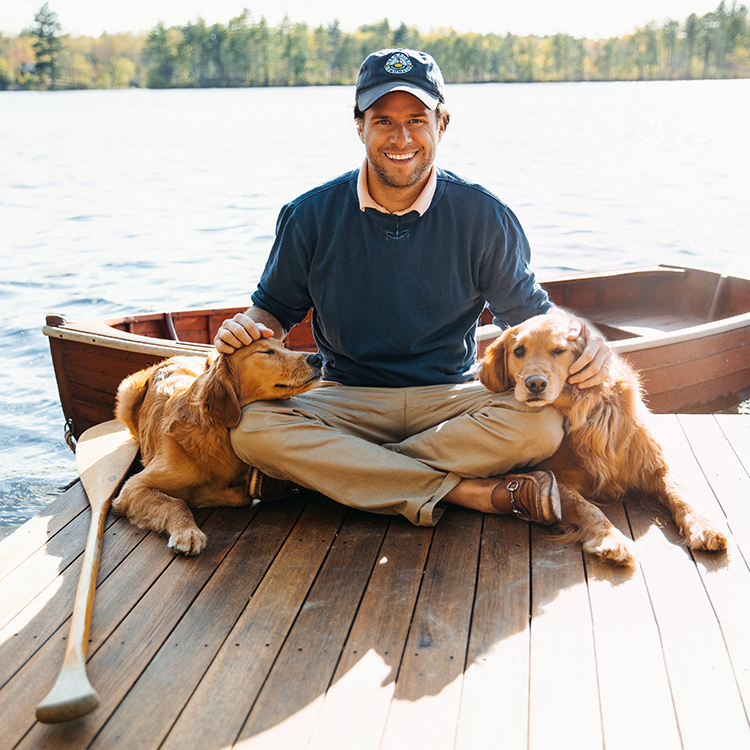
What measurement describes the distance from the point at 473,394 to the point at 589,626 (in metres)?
1.16

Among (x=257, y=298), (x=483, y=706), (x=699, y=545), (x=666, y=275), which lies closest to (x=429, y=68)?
(x=257, y=298)

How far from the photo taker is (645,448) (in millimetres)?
3051

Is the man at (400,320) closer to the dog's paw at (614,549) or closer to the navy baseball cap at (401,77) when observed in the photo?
the navy baseball cap at (401,77)

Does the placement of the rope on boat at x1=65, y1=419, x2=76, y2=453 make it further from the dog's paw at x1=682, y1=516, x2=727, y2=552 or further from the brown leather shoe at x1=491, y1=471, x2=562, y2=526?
the dog's paw at x1=682, y1=516, x2=727, y2=552

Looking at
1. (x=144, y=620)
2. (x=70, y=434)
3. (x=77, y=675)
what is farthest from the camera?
(x=70, y=434)

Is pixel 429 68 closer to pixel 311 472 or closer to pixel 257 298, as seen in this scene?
pixel 257 298

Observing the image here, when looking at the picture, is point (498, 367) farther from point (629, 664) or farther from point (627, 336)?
point (627, 336)

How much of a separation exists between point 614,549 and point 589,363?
75cm

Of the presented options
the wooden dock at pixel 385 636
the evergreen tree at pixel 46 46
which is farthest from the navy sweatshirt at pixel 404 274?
the evergreen tree at pixel 46 46

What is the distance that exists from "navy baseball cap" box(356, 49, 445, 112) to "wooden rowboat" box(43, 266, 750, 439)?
1.99 metres

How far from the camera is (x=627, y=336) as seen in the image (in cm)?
655

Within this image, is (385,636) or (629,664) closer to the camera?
(629,664)

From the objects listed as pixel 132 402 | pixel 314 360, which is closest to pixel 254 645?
pixel 314 360

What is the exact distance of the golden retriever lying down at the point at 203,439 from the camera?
3.03 m
